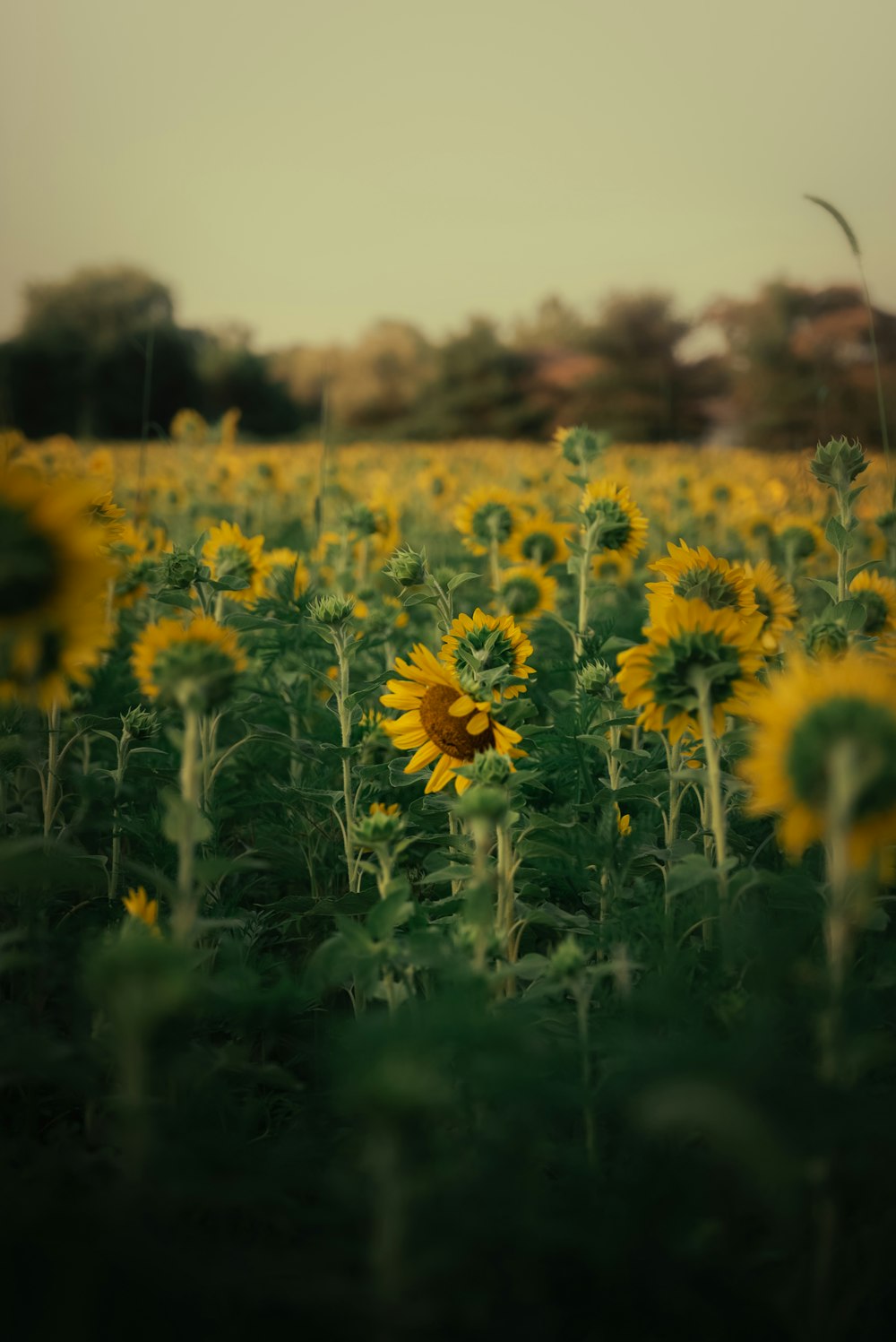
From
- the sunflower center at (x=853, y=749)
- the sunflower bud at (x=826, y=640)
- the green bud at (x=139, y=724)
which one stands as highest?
the sunflower bud at (x=826, y=640)

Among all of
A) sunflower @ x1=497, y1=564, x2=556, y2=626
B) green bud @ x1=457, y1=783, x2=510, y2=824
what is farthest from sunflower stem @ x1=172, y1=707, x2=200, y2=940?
sunflower @ x1=497, y1=564, x2=556, y2=626

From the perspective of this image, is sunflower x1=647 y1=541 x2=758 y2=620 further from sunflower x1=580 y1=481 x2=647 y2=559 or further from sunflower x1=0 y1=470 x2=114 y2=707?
sunflower x1=0 y1=470 x2=114 y2=707

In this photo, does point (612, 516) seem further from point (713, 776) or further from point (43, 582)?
point (43, 582)

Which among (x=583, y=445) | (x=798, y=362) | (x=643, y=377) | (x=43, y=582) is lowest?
(x=43, y=582)

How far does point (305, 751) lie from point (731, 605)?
0.96m

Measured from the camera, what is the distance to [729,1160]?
0.93 metres

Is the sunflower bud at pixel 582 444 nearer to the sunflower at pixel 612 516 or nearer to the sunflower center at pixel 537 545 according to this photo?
the sunflower at pixel 612 516

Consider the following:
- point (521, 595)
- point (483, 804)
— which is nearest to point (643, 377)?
point (521, 595)

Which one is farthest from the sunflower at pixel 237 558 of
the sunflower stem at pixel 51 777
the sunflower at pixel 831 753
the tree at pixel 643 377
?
the tree at pixel 643 377

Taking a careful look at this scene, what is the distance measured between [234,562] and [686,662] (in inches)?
69.1

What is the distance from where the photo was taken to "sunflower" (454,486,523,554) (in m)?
3.42

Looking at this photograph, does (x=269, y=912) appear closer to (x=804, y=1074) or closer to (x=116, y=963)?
(x=116, y=963)

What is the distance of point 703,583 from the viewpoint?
1.85 m

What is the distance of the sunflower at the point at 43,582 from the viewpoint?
3.67 ft
